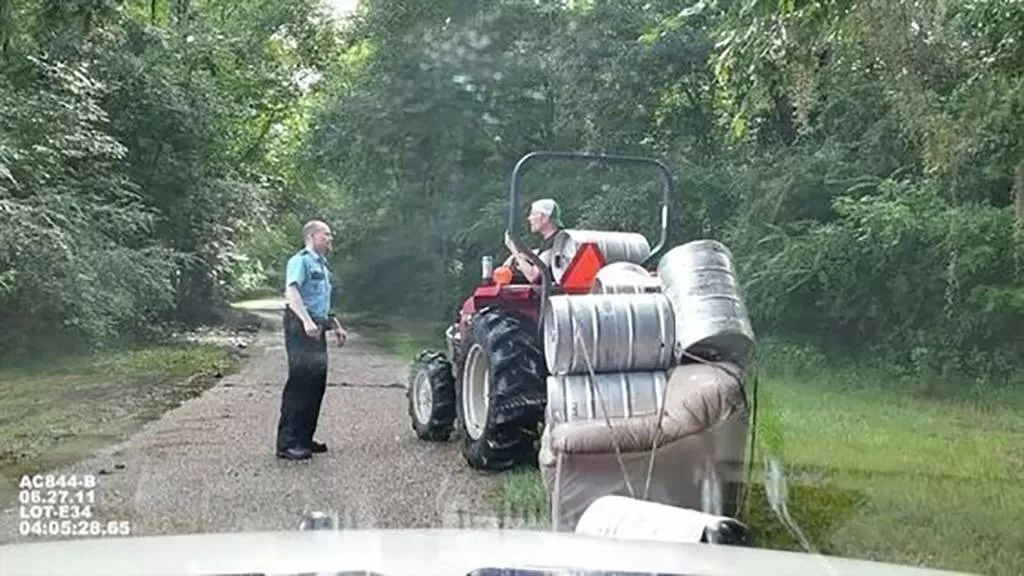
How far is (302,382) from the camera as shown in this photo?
3.83m

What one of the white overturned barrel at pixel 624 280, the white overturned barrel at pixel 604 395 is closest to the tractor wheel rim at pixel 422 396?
the white overturned barrel at pixel 604 395

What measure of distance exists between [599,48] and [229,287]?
56.7 inches

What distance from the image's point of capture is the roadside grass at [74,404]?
366 centimetres

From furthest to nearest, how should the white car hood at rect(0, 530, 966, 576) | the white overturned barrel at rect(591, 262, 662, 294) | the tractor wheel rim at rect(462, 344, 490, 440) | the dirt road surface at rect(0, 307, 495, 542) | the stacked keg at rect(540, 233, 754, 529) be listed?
1. the tractor wheel rim at rect(462, 344, 490, 440)
2. the dirt road surface at rect(0, 307, 495, 542)
3. the white overturned barrel at rect(591, 262, 662, 294)
4. the stacked keg at rect(540, 233, 754, 529)
5. the white car hood at rect(0, 530, 966, 576)

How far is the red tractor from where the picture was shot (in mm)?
3771

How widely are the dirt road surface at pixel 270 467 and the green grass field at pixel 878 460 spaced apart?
16 centimetres

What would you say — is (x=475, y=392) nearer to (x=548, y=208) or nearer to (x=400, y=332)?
(x=400, y=332)

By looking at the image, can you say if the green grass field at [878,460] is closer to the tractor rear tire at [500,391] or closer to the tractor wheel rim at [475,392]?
the tractor rear tire at [500,391]

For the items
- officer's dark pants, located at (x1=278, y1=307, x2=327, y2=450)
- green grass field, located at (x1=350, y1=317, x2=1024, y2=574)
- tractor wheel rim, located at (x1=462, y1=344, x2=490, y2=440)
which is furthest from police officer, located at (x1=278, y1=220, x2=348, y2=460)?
tractor wheel rim, located at (x1=462, y1=344, x2=490, y2=440)

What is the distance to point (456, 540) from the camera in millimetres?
1623

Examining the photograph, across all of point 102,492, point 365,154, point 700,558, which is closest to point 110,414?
point 102,492

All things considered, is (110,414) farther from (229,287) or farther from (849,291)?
(849,291)

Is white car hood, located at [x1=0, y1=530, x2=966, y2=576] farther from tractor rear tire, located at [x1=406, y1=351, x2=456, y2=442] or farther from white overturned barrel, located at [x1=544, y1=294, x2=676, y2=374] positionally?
tractor rear tire, located at [x1=406, y1=351, x2=456, y2=442]

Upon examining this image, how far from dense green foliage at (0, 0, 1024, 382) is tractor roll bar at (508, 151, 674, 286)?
0.13ft
